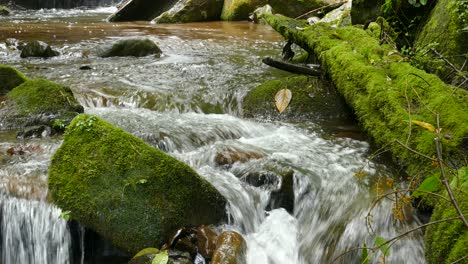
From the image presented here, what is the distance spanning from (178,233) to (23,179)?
1660 mm

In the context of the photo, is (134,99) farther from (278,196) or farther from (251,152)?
(278,196)

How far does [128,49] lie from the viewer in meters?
10.6

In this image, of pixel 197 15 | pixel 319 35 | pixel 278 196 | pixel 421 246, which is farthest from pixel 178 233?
pixel 197 15

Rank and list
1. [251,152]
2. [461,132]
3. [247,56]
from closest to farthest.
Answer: [461,132] → [251,152] → [247,56]

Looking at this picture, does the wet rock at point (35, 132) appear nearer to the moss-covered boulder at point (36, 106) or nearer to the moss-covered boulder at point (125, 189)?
the moss-covered boulder at point (36, 106)

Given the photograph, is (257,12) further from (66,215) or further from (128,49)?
(66,215)

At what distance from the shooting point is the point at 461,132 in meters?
4.03

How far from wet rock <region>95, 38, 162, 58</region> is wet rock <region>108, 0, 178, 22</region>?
26.0 ft

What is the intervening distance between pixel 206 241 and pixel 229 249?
0.71 feet

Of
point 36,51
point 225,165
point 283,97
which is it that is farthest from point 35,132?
point 36,51

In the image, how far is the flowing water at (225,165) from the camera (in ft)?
13.0

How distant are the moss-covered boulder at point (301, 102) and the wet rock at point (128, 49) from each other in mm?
4308

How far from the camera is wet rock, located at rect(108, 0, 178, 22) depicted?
18094 mm

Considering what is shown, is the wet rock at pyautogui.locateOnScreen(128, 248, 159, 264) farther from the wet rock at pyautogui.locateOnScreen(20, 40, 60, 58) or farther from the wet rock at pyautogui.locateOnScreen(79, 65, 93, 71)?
the wet rock at pyautogui.locateOnScreen(20, 40, 60, 58)
